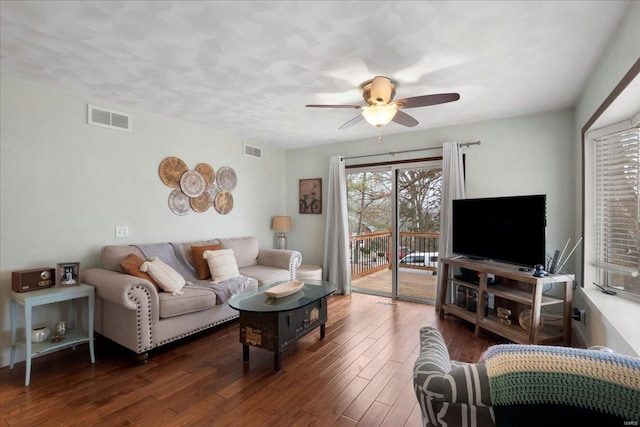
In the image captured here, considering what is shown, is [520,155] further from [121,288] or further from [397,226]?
[121,288]

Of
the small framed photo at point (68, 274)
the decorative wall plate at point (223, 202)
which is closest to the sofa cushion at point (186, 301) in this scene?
the small framed photo at point (68, 274)

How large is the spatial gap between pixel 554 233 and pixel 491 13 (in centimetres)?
274

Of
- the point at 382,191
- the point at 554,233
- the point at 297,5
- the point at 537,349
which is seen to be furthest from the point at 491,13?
the point at 382,191

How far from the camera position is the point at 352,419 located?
1838mm

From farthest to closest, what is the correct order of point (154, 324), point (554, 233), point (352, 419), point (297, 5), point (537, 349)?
point (554, 233) → point (154, 324) → point (352, 419) → point (297, 5) → point (537, 349)

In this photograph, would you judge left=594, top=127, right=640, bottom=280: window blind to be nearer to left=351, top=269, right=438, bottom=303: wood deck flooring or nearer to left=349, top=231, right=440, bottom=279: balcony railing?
left=349, top=231, right=440, bottom=279: balcony railing

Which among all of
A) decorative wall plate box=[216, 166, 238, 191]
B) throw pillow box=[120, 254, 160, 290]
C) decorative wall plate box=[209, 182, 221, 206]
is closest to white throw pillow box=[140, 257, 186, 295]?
throw pillow box=[120, 254, 160, 290]

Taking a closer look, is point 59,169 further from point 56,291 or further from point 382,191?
point 382,191

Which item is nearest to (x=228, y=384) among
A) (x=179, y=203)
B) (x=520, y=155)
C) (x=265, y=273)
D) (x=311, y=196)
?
(x=265, y=273)

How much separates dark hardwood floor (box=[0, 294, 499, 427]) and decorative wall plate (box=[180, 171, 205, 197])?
1781 mm

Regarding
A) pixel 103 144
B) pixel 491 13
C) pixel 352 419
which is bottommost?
pixel 352 419

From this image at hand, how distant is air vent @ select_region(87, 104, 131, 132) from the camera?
2986 millimetres

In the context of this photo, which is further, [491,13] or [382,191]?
[382,191]

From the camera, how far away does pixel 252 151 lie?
188 inches
